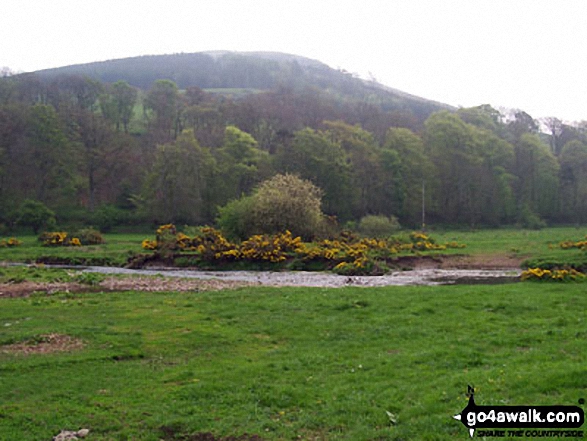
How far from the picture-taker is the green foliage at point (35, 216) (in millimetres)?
73625

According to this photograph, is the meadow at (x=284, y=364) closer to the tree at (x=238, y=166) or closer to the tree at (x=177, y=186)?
the tree at (x=177, y=186)

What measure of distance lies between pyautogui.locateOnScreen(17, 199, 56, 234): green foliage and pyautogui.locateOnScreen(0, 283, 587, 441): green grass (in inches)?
2067

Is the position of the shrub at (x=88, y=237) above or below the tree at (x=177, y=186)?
below

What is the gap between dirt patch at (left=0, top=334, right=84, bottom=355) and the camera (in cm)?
1661

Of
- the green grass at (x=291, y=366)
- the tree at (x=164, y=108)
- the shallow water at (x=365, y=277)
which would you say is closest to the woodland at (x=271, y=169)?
the tree at (x=164, y=108)

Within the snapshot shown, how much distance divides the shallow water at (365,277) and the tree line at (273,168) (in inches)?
1454

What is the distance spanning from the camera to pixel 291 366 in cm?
1493

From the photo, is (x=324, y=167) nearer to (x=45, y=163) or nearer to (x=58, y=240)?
(x=58, y=240)

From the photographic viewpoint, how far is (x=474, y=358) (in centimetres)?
1438

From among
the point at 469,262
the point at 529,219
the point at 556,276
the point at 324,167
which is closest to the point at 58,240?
the point at 324,167

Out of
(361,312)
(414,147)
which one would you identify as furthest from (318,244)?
→ (414,147)

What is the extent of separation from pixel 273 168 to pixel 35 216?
36.9 metres

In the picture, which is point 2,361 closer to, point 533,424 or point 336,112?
point 533,424

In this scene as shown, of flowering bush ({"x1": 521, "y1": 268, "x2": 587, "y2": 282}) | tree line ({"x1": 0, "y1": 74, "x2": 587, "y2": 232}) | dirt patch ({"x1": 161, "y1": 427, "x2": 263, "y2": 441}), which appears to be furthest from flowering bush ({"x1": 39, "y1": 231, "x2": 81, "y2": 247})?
dirt patch ({"x1": 161, "y1": 427, "x2": 263, "y2": 441})
